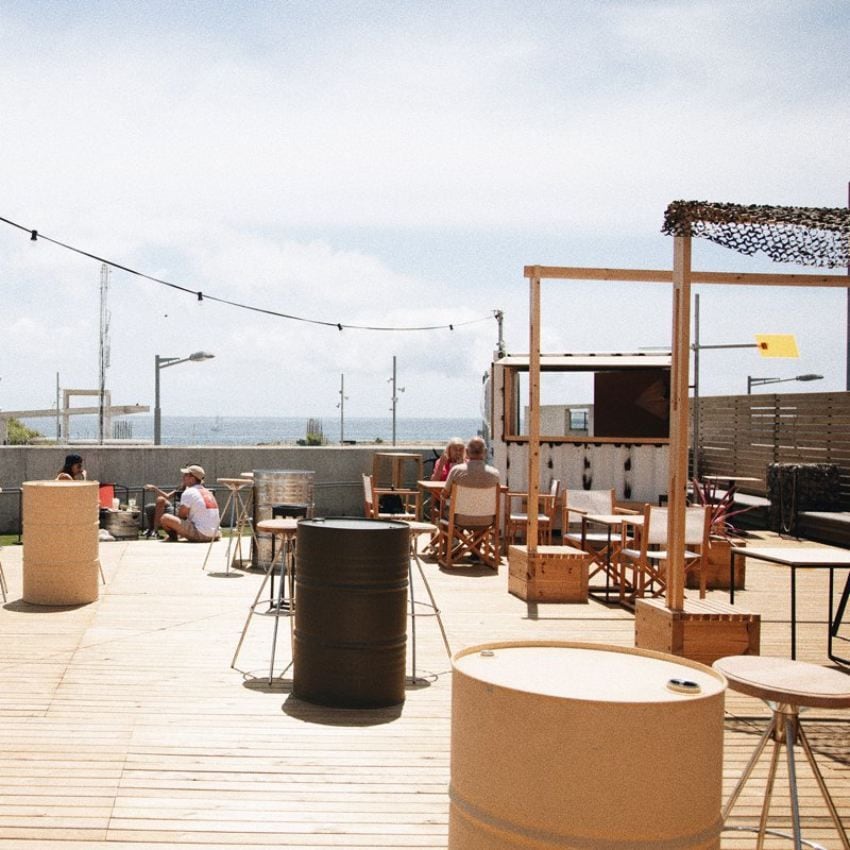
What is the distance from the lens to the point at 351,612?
5.61 m

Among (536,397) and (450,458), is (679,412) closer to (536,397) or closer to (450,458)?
(536,397)

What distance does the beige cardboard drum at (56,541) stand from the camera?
8.80 m

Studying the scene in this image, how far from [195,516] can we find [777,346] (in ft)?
23.4

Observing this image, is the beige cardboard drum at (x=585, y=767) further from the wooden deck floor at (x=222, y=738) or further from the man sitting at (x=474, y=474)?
the man sitting at (x=474, y=474)

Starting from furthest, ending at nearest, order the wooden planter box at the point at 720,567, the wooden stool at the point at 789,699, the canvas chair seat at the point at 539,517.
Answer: the canvas chair seat at the point at 539,517 < the wooden planter box at the point at 720,567 < the wooden stool at the point at 789,699

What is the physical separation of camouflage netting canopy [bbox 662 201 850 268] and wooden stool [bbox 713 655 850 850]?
3363 mm

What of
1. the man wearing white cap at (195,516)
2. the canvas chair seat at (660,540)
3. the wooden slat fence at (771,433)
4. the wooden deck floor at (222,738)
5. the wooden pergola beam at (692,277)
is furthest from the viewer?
the wooden slat fence at (771,433)

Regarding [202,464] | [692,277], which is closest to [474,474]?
[692,277]

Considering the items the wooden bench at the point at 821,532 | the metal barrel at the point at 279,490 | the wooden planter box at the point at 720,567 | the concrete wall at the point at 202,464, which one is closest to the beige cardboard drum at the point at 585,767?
the wooden planter box at the point at 720,567

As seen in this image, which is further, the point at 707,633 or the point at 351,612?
the point at 707,633

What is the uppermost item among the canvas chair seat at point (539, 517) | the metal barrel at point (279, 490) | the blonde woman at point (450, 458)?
the blonde woman at point (450, 458)

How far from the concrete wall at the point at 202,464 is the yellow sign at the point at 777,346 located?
21.3ft

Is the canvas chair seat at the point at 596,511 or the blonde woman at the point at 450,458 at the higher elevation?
the blonde woman at the point at 450,458

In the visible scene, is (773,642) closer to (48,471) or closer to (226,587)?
(226,587)
